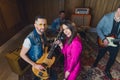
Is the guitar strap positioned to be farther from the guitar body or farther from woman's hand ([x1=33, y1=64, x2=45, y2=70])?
woman's hand ([x1=33, y1=64, x2=45, y2=70])

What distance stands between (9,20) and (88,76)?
2.47 meters

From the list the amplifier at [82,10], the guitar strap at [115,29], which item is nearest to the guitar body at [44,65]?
the guitar strap at [115,29]

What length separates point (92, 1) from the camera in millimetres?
3828

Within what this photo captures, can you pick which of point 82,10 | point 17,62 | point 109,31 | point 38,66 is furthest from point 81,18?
point 38,66

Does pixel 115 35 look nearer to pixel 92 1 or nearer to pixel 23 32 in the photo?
pixel 92 1

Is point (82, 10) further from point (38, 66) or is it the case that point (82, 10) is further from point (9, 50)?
point (38, 66)

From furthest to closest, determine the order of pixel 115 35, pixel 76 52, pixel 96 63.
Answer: pixel 96 63 → pixel 115 35 → pixel 76 52

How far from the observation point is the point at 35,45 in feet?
5.38

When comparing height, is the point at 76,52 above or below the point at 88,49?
above

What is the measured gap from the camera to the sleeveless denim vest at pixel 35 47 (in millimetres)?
1601

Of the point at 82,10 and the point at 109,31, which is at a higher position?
the point at 82,10

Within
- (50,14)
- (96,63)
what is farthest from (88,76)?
(50,14)

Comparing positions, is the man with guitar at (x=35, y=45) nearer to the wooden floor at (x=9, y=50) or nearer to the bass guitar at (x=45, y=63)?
the bass guitar at (x=45, y=63)

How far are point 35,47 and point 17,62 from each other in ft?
2.65
